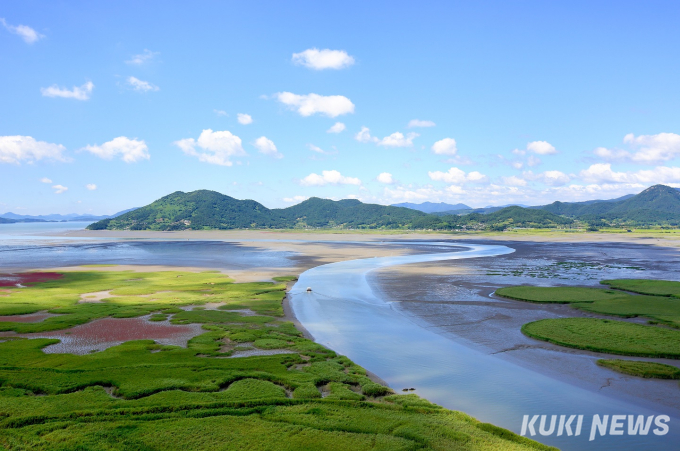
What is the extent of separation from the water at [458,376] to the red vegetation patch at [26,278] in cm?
3916

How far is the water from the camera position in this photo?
53.2ft

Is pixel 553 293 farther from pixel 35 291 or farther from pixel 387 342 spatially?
pixel 35 291

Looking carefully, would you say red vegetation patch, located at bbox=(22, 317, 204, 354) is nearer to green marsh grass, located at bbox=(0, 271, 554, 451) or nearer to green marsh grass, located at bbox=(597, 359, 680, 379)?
green marsh grass, located at bbox=(0, 271, 554, 451)

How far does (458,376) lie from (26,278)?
59.8 metres

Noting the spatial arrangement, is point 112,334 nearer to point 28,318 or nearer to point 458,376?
point 28,318

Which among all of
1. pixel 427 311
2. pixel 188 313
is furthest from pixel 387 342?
pixel 188 313

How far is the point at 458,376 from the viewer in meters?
21.3

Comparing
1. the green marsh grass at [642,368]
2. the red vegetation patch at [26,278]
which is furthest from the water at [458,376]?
the red vegetation patch at [26,278]

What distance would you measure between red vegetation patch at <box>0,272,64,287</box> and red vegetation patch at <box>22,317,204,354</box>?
29.8m

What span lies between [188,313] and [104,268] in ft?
142

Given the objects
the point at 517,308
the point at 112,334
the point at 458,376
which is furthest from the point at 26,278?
the point at 517,308

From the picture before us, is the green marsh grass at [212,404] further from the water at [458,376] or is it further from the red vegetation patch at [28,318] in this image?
the red vegetation patch at [28,318]

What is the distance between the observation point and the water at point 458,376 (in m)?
16.2

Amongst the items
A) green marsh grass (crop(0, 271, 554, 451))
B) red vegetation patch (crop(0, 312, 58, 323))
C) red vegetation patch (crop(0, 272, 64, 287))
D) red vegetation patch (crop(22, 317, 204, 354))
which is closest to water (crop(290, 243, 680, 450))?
green marsh grass (crop(0, 271, 554, 451))
